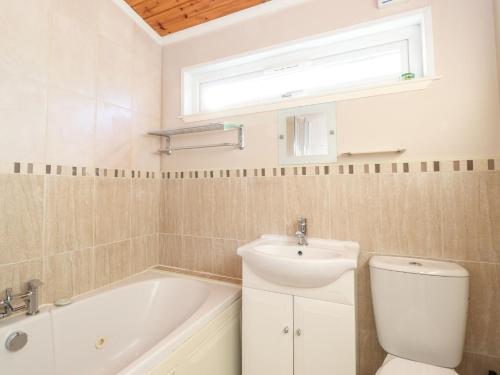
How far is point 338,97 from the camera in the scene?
1.39m

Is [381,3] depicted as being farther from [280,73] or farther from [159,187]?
[159,187]

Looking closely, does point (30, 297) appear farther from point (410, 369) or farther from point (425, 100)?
point (425, 100)

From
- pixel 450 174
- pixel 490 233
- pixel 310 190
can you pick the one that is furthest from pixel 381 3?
pixel 490 233

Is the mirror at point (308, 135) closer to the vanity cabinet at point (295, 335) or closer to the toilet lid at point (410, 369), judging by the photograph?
the vanity cabinet at point (295, 335)

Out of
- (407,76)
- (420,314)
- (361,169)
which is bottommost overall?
(420,314)

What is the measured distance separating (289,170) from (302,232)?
0.38 meters

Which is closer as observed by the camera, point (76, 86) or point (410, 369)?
point (410, 369)

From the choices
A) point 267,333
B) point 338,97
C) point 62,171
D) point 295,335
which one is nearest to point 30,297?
point 62,171

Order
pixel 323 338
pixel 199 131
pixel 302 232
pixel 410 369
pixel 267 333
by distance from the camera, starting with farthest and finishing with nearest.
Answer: pixel 199 131, pixel 302 232, pixel 267 333, pixel 323 338, pixel 410 369

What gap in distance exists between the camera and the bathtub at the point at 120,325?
1.02 metres

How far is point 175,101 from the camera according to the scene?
6.32 ft

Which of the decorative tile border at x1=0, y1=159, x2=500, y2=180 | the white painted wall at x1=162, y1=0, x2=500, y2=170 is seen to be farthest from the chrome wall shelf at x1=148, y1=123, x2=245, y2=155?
the decorative tile border at x1=0, y1=159, x2=500, y2=180

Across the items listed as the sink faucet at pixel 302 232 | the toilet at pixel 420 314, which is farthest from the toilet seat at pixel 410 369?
the sink faucet at pixel 302 232

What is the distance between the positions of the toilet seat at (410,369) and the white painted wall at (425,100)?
0.90m
